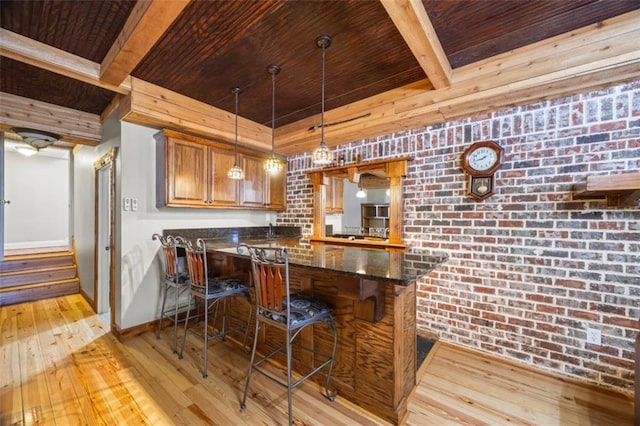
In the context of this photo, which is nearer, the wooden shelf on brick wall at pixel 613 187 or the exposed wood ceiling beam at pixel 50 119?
the wooden shelf on brick wall at pixel 613 187

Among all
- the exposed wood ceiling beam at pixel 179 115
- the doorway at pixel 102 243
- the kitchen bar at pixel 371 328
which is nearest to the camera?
the kitchen bar at pixel 371 328

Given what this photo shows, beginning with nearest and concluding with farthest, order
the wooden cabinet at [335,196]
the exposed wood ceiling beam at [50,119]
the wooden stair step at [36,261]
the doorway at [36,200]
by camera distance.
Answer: the exposed wood ceiling beam at [50,119], the wooden cabinet at [335,196], the wooden stair step at [36,261], the doorway at [36,200]

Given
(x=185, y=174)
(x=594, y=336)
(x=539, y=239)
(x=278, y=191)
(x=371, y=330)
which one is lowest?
(x=594, y=336)

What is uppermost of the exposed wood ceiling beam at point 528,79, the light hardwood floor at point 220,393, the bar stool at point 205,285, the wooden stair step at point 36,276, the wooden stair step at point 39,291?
the exposed wood ceiling beam at point 528,79

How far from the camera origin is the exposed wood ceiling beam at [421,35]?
1.46 m

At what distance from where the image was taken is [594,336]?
1.96 meters

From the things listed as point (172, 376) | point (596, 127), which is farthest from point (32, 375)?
point (596, 127)

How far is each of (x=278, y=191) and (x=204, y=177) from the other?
1.19 meters

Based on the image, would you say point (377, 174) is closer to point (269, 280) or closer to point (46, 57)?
point (269, 280)

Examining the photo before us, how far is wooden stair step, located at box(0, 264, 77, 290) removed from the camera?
3.87 meters

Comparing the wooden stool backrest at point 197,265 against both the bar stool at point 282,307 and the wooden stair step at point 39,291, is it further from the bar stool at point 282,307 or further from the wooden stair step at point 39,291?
the wooden stair step at point 39,291

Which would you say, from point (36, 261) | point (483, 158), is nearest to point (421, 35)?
point (483, 158)

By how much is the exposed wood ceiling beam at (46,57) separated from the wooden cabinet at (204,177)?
79 centimetres

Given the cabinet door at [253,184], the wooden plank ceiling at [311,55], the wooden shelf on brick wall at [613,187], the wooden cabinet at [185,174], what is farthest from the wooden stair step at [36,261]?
the wooden shelf on brick wall at [613,187]
